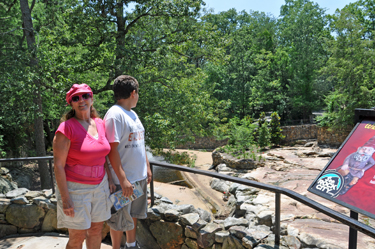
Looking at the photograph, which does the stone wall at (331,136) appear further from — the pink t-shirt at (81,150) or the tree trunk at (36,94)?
the pink t-shirt at (81,150)

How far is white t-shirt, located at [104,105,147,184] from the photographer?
2.18 metres

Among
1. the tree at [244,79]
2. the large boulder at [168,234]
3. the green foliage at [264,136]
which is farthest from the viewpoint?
the tree at [244,79]

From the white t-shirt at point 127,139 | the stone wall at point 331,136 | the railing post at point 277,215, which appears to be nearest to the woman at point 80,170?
the white t-shirt at point 127,139

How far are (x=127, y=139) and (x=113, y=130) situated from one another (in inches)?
6.2

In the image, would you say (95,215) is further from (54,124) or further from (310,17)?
(310,17)

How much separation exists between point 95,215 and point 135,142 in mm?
651

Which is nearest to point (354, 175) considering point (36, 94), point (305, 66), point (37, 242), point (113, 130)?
point (113, 130)

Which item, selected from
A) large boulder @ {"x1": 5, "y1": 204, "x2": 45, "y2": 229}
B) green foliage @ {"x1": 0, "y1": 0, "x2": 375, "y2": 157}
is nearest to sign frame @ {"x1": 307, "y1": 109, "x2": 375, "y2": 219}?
large boulder @ {"x1": 5, "y1": 204, "x2": 45, "y2": 229}

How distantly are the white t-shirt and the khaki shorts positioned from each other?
23 centimetres

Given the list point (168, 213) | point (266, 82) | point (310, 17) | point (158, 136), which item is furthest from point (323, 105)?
point (168, 213)

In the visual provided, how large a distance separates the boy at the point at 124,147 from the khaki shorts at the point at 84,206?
0.63 ft

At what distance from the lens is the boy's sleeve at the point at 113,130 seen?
7.09ft

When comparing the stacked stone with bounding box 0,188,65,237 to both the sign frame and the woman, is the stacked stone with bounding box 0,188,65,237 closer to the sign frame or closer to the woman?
the woman

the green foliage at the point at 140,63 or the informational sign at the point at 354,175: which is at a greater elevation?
the green foliage at the point at 140,63
